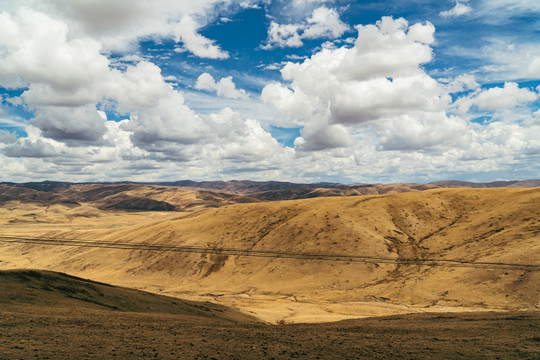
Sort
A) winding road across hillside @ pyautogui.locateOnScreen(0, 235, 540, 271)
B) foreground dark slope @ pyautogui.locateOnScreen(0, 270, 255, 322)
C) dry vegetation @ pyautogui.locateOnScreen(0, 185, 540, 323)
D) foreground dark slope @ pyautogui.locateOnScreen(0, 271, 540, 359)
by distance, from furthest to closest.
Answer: winding road across hillside @ pyautogui.locateOnScreen(0, 235, 540, 271) → dry vegetation @ pyautogui.locateOnScreen(0, 185, 540, 323) → foreground dark slope @ pyautogui.locateOnScreen(0, 270, 255, 322) → foreground dark slope @ pyautogui.locateOnScreen(0, 271, 540, 359)

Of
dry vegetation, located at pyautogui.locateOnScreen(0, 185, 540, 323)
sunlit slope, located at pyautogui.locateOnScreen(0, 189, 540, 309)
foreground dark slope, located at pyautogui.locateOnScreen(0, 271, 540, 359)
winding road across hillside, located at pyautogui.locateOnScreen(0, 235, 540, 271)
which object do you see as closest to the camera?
foreground dark slope, located at pyautogui.locateOnScreen(0, 271, 540, 359)

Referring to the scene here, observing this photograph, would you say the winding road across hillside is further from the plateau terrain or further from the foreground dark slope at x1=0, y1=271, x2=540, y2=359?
the foreground dark slope at x1=0, y1=271, x2=540, y2=359

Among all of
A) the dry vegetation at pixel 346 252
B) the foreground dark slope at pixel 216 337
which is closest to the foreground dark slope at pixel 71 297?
the foreground dark slope at pixel 216 337

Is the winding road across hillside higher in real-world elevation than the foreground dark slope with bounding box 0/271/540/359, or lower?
lower

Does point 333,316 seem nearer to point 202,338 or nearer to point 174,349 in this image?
point 202,338

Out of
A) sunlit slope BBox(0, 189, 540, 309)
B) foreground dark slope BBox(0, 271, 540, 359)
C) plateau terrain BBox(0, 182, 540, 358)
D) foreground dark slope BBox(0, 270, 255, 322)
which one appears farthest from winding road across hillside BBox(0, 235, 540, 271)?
foreground dark slope BBox(0, 270, 255, 322)

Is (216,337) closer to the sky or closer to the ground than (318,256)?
closer to the sky

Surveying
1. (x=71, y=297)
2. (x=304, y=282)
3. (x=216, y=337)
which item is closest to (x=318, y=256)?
(x=304, y=282)

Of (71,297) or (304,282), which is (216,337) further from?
(304,282)

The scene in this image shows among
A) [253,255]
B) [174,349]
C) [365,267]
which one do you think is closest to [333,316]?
[365,267]
